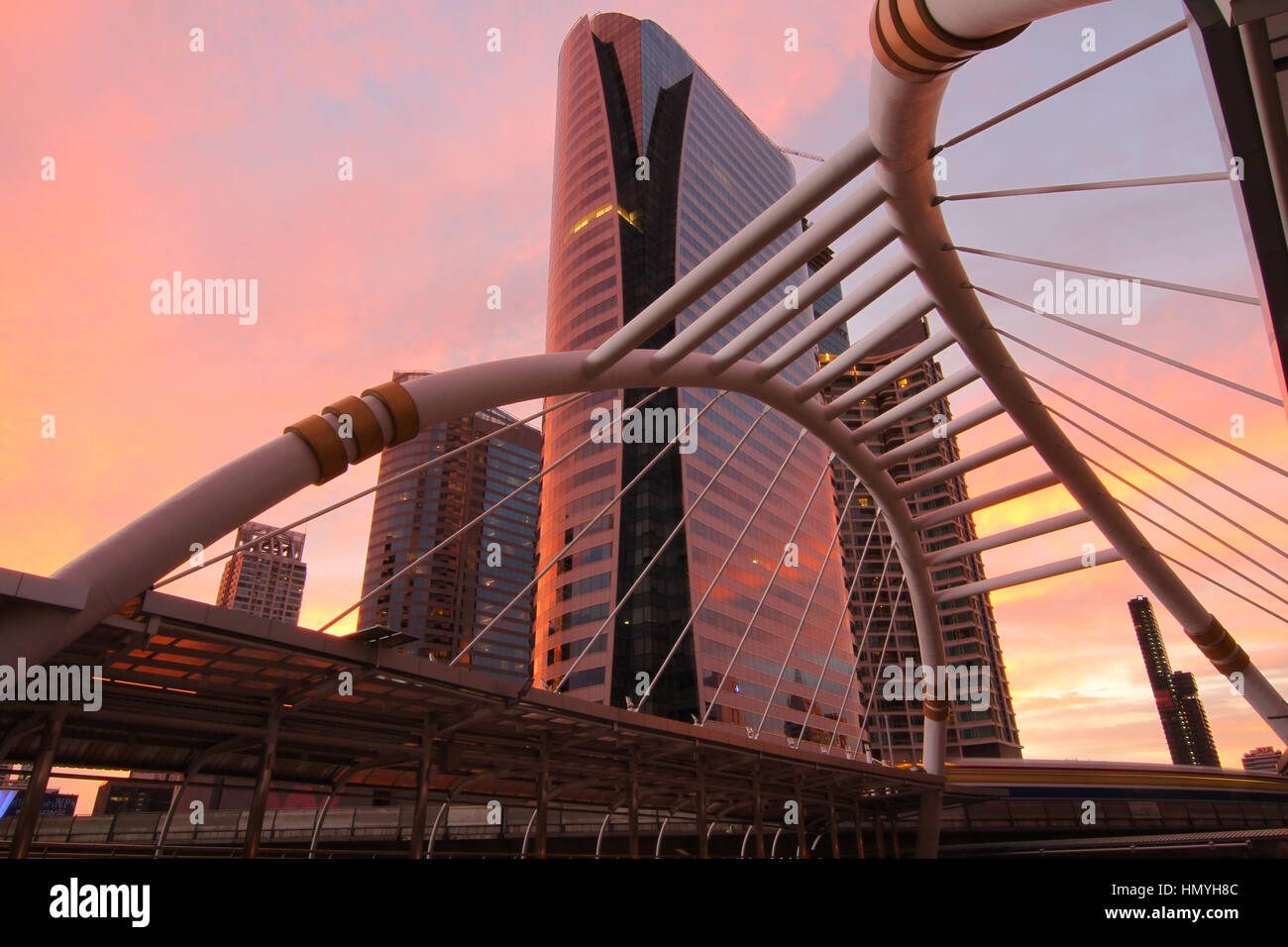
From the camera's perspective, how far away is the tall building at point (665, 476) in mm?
75438

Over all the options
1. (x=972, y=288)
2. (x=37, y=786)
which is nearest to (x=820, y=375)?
(x=972, y=288)

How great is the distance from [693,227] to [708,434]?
A: 99.9ft

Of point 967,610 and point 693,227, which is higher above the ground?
point 693,227

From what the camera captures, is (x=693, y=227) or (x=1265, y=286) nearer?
(x=1265, y=286)

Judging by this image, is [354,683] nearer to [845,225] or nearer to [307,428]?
Answer: [307,428]

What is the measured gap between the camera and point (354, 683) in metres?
12.8

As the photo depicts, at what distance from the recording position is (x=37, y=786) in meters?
11.6

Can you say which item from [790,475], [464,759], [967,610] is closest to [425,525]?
[790,475]

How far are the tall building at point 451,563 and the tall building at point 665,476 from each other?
7210cm

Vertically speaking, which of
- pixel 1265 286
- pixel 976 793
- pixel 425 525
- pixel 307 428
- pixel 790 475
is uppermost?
pixel 425 525

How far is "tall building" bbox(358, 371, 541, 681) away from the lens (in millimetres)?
162750

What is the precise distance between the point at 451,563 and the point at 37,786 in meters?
162

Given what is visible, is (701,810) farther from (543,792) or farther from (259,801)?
(259,801)

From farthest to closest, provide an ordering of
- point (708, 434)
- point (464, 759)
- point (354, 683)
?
point (708, 434)
point (464, 759)
point (354, 683)
